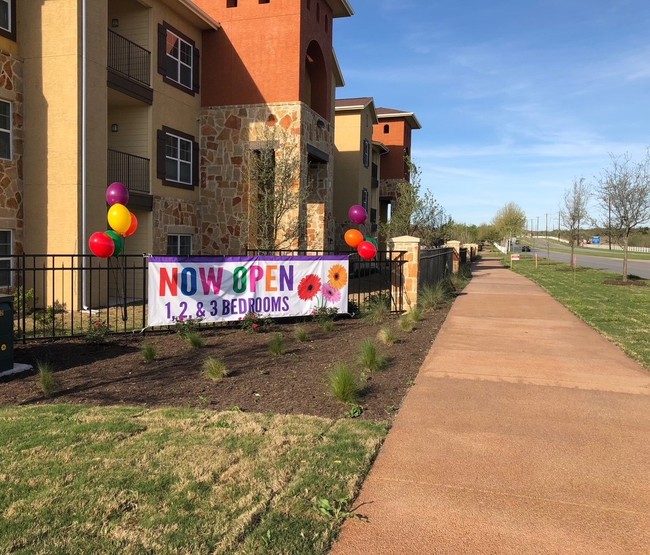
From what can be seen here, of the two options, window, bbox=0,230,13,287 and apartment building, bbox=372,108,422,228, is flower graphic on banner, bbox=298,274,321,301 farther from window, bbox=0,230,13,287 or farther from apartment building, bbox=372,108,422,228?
apartment building, bbox=372,108,422,228

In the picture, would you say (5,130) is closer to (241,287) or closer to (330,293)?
(241,287)

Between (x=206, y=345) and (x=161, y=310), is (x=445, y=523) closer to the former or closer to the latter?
(x=206, y=345)

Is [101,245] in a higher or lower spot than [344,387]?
higher

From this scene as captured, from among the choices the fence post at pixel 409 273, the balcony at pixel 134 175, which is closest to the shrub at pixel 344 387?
the fence post at pixel 409 273

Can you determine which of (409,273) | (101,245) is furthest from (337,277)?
(101,245)

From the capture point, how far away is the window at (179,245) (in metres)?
17.3

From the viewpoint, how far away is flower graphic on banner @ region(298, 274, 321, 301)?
11.3 meters

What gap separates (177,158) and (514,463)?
15.4 meters

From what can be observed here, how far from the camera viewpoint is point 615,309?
1407 centimetres

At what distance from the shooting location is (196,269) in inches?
398

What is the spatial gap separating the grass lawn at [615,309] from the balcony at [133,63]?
13.0 m

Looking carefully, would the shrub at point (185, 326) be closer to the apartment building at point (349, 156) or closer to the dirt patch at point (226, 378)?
the dirt patch at point (226, 378)

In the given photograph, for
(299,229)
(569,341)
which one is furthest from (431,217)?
(569,341)

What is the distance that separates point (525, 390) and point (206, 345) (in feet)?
16.5
